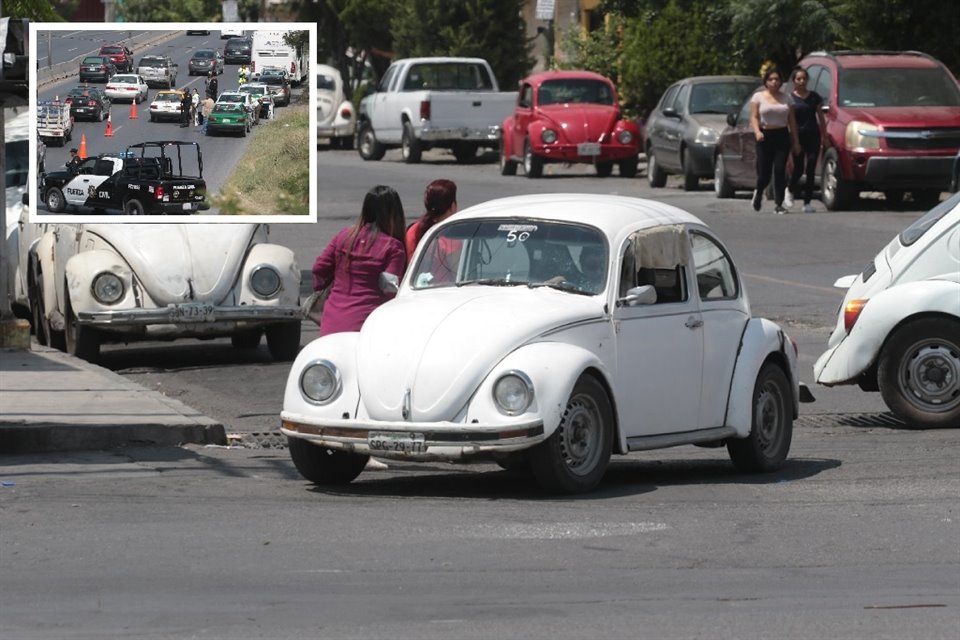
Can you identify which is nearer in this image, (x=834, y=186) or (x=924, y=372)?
(x=924, y=372)

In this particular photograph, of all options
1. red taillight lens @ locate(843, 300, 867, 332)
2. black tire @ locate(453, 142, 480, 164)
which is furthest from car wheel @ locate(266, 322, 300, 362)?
black tire @ locate(453, 142, 480, 164)

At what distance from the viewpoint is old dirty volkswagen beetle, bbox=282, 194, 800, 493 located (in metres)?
9.35

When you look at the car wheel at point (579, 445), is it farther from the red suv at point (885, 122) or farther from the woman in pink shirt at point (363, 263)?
the red suv at point (885, 122)

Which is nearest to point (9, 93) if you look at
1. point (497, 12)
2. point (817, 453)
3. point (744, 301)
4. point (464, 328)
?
point (464, 328)

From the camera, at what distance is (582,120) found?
109ft

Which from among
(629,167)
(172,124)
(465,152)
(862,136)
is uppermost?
(172,124)

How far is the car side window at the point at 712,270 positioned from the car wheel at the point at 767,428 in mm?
483

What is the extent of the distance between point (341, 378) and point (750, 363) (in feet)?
7.90

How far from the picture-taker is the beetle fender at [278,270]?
1541cm

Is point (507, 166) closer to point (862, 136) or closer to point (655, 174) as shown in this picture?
point (655, 174)

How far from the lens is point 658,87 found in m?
39.2

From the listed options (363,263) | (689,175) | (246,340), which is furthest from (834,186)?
(363,263)

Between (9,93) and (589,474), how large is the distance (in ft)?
14.2

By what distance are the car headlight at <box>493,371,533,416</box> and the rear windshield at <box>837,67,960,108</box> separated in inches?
714
